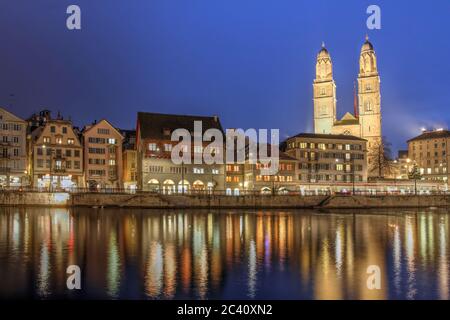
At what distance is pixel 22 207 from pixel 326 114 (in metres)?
101

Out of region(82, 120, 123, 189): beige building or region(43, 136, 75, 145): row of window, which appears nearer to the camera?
region(43, 136, 75, 145): row of window

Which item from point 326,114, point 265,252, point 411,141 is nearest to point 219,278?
point 265,252

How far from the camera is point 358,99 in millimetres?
154750

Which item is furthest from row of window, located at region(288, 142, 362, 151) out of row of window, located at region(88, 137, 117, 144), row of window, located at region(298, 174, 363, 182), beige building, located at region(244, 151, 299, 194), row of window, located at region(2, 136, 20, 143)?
row of window, located at region(2, 136, 20, 143)

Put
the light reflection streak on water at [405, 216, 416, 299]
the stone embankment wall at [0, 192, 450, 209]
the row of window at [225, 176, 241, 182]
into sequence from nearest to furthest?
the light reflection streak on water at [405, 216, 416, 299]
the stone embankment wall at [0, 192, 450, 209]
the row of window at [225, 176, 241, 182]

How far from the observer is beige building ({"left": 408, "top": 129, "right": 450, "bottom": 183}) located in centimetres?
14600

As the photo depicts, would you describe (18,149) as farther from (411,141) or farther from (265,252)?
(411,141)

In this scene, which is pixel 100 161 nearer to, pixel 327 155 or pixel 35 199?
pixel 35 199

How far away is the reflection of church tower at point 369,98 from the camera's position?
482 feet

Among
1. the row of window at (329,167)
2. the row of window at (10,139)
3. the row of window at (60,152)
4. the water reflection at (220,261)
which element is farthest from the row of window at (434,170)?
the row of window at (10,139)

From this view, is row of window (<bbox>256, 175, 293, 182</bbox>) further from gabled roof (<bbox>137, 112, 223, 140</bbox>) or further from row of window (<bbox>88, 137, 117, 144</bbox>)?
row of window (<bbox>88, 137, 117, 144</bbox>)

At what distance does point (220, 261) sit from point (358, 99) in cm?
13430

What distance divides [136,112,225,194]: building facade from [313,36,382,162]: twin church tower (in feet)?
212

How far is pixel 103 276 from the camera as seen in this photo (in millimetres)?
24516
